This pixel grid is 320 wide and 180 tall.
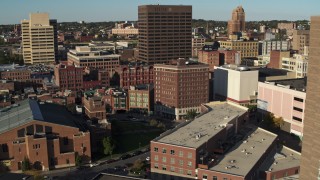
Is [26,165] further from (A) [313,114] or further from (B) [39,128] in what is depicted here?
(A) [313,114]

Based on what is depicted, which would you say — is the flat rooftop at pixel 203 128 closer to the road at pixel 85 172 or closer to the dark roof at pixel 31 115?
the road at pixel 85 172

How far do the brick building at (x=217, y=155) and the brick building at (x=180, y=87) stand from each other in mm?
36706

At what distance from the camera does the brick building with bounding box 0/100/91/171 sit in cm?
7588

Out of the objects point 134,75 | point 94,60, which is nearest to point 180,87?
point 134,75

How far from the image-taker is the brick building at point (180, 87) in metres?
116

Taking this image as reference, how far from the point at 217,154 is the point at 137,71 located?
8586cm

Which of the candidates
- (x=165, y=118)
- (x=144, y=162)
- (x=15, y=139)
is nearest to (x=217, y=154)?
(x=144, y=162)

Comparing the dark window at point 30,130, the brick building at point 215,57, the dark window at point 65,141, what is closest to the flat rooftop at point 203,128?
the dark window at point 65,141

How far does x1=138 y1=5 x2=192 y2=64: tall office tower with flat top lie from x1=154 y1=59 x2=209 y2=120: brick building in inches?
2253

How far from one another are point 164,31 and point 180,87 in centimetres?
6440

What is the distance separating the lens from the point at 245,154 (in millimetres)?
68250

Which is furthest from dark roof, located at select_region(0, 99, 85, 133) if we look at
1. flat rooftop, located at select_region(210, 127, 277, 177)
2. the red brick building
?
the red brick building

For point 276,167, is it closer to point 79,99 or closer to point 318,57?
point 318,57

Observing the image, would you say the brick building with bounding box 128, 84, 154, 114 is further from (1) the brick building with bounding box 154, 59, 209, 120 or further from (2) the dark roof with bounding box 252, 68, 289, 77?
(2) the dark roof with bounding box 252, 68, 289, 77
